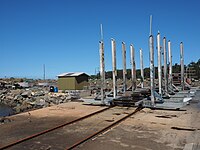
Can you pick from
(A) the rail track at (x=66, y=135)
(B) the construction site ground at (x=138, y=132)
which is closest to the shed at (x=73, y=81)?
(B) the construction site ground at (x=138, y=132)

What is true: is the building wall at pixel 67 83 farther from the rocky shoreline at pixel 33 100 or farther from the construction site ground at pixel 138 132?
the construction site ground at pixel 138 132

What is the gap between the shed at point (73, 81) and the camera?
32369 millimetres

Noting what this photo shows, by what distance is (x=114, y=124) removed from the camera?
8.94 meters

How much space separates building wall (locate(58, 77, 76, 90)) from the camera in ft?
106

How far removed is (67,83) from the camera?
108 ft

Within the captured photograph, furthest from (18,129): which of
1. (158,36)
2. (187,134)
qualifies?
(158,36)

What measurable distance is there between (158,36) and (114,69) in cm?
389

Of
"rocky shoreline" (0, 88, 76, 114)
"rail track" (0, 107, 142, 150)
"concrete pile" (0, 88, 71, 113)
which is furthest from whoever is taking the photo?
"concrete pile" (0, 88, 71, 113)

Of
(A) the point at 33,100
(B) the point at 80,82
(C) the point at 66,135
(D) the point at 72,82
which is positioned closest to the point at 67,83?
(D) the point at 72,82

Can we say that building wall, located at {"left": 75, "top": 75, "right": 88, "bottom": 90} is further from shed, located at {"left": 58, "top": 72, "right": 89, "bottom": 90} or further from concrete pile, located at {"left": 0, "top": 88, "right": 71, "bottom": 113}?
concrete pile, located at {"left": 0, "top": 88, "right": 71, "bottom": 113}

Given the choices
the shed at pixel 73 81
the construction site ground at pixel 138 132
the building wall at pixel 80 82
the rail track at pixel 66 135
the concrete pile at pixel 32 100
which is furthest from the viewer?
the building wall at pixel 80 82

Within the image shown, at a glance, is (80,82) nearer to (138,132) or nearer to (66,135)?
(66,135)

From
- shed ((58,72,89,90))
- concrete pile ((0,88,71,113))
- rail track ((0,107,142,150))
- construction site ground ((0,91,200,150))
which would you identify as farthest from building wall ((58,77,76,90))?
rail track ((0,107,142,150))

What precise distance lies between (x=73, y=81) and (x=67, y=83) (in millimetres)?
1247
